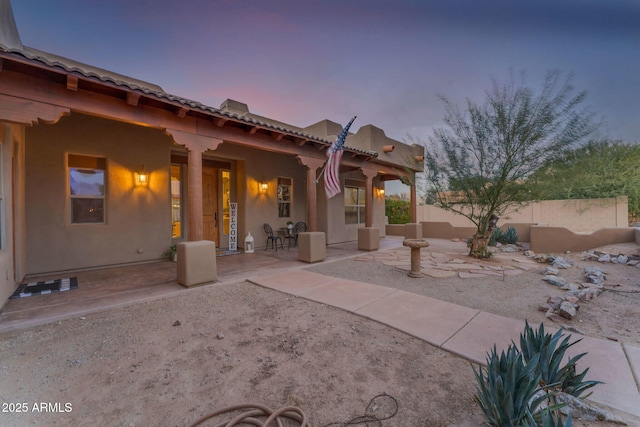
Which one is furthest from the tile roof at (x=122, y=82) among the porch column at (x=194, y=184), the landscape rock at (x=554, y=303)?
the landscape rock at (x=554, y=303)

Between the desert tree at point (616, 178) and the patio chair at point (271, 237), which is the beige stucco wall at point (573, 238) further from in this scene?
the patio chair at point (271, 237)

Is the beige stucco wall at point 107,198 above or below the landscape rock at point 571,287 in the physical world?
above

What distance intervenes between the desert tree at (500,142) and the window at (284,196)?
4.70m

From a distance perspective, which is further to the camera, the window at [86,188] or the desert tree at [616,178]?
the desert tree at [616,178]

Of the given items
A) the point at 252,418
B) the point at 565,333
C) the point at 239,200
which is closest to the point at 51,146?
the point at 239,200

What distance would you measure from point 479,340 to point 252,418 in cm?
232

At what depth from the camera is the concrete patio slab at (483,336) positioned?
239 centimetres

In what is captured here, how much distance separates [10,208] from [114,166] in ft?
7.05

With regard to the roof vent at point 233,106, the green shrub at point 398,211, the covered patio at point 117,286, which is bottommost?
the covered patio at point 117,286

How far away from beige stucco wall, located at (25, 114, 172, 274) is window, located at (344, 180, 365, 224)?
6.40 meters

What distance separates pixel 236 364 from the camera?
227 cm

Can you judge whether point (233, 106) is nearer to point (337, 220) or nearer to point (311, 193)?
point (311, 193)

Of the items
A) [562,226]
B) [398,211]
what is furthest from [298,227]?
[562,226]

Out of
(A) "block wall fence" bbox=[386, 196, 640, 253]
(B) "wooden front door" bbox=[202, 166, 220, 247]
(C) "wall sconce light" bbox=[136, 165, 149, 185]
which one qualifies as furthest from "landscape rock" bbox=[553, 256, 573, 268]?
(C) "wall sconce light" bbox=[136, 165, 149, 185]
